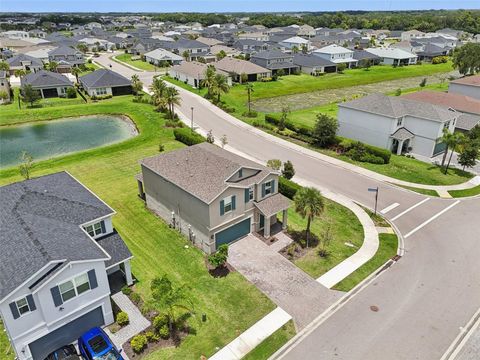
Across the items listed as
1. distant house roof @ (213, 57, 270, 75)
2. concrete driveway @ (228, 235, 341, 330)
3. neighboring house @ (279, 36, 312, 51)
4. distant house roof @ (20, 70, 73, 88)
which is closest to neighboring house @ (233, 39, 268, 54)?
neighboring house @ (279, 36, 312, 51)

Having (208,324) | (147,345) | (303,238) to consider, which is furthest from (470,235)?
(147,345)

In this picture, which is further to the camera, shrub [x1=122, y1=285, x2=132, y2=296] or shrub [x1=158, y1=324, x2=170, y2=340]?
shrub [x1=122, y1=285, x2=132, y2=296]

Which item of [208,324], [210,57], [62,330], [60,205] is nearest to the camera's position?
[62,330]

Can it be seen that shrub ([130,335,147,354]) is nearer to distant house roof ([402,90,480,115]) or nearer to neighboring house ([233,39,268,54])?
distant house roof ([402,90,480,115])

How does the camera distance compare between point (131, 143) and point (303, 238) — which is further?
point (131, 143)

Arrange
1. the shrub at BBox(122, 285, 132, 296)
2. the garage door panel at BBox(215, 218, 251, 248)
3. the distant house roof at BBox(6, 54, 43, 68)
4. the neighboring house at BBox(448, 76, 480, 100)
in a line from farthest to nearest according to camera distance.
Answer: the distant house roof at BBox(6, 54, 43, 68), the neighboring house at BBox(448, 76, 480, 100), the garage door panel at BBox(215, 218, 251, 248), the shrub at BBox(122, 285, 132, 296)

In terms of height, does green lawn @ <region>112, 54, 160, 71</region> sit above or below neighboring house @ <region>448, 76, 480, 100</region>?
below

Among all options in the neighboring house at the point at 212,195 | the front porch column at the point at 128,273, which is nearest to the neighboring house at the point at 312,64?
the neighboring house at the point at 212,195

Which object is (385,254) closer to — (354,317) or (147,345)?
(354,317)
